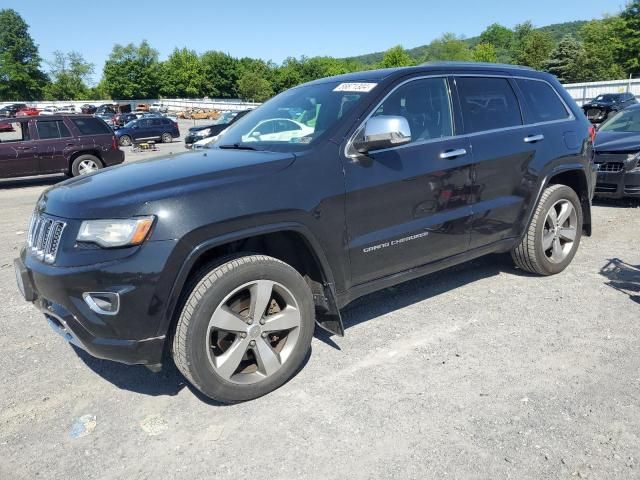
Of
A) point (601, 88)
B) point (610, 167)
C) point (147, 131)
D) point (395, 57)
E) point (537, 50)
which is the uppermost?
point (395, 57)

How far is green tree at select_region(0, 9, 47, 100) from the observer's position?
9550cm

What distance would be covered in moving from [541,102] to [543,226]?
3.71 feet

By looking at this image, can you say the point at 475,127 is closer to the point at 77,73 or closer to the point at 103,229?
the point at 103,229

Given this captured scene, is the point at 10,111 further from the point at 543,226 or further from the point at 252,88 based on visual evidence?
the point at 543,226

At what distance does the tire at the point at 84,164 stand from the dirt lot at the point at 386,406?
1034 centimetres

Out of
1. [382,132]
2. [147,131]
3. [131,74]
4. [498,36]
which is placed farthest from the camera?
[498,36]

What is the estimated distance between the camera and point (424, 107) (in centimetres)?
387

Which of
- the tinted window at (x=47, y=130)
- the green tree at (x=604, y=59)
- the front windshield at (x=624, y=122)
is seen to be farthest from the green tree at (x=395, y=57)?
the front windshield at (x=624, y=122)

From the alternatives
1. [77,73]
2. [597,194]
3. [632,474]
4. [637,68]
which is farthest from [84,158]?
[77,73]

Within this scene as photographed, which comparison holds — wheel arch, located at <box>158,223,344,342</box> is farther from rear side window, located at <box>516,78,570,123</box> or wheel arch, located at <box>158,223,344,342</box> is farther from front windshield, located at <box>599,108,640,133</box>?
front windshield, located at <box>599,108,640,133</box>

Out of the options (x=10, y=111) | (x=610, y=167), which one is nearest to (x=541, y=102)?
(x=610, y=167)

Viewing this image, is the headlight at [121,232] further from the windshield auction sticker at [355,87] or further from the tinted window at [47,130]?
the tinted window at [47,130]

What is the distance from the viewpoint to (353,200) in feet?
10.8

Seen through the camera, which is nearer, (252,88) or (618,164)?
(618,164)
